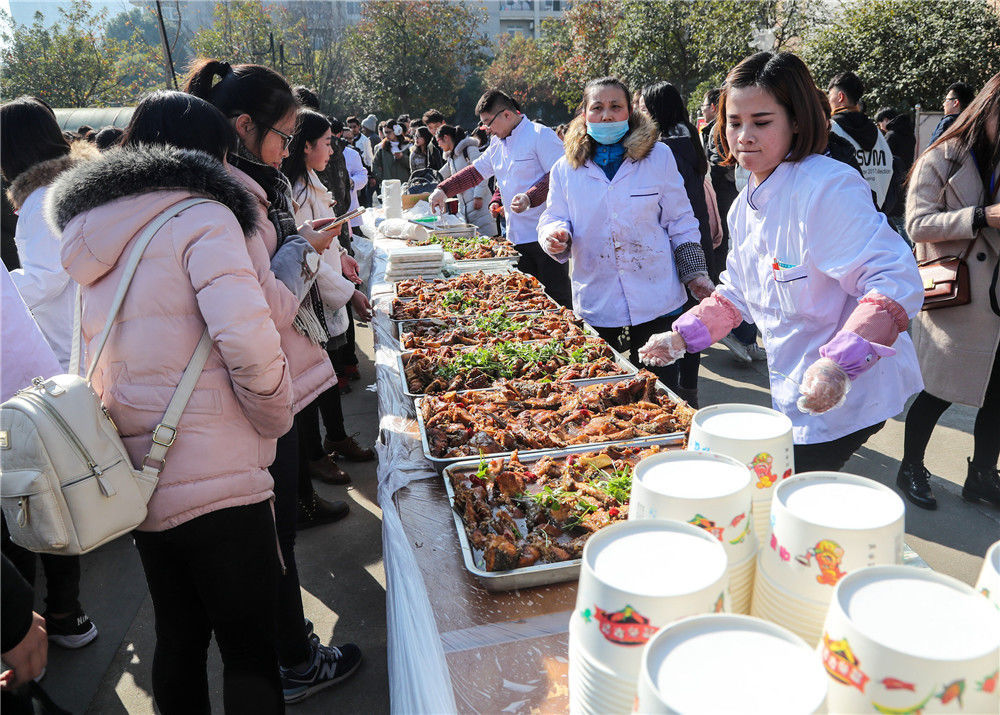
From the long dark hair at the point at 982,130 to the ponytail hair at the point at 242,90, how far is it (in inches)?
109

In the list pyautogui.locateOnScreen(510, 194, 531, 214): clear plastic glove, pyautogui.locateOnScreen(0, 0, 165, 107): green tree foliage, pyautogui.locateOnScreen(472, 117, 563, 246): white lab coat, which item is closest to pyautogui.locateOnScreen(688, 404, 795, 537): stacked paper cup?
pyautogui.locateOnScreen(510, 194, 531, 214): clear plastic glove

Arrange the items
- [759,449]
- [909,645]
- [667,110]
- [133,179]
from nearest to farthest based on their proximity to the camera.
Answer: [909,645]
[759,449]
[133,179]
[667,110]

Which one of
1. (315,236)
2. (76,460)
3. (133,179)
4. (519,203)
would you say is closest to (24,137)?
(315,236)

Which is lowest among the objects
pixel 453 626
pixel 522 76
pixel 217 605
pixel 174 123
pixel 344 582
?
pixel 344 582

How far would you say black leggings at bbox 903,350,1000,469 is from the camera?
10.4 feet

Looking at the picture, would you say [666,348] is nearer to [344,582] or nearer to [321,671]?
A: [321,671]

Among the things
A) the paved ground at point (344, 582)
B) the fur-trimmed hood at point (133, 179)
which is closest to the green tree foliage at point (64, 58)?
the paved ground at point (344, 582)

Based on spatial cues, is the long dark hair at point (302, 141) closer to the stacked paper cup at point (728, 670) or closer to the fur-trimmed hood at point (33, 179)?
the fur-trimmed hood at point (33, 179)

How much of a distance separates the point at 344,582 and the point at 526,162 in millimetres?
3547

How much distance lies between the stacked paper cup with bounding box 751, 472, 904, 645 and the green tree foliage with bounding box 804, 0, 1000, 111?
1169 centimetres

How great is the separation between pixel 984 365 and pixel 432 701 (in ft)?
9.63

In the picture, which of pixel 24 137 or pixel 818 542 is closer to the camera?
pixel 818 542

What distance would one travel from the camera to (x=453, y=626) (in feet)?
4.74

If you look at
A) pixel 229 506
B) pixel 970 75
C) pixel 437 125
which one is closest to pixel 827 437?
pixel 229 506
